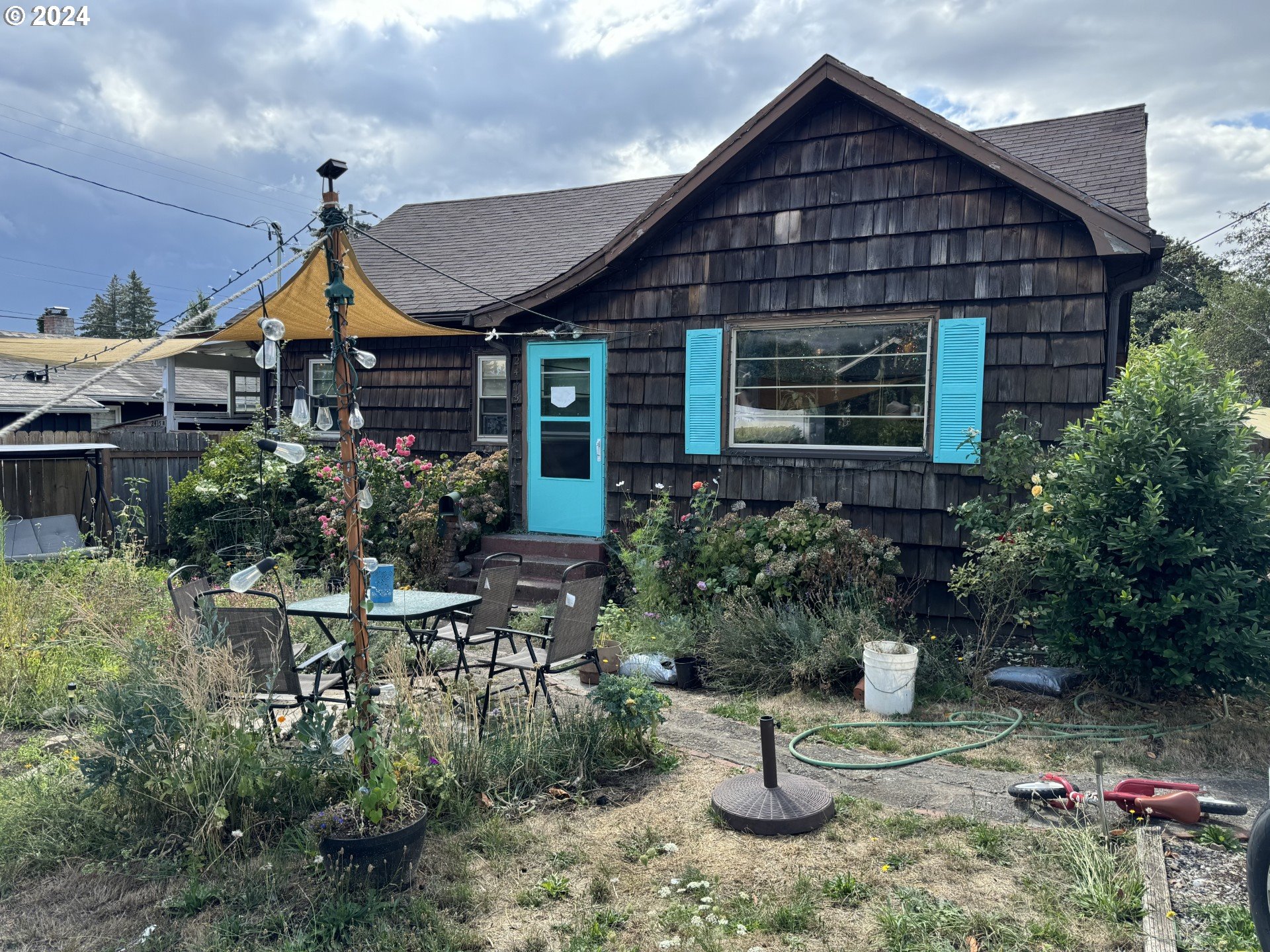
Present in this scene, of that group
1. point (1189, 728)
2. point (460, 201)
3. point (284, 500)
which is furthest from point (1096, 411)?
point (460, 201)

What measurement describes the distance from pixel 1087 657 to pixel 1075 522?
2.80 ft

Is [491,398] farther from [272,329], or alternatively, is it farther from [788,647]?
[272,329]

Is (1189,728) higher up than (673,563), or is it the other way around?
(673,563)

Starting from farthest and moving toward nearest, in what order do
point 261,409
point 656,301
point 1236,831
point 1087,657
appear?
point 261,409 < point 656,301 < point 1087,657 < point 1236,831

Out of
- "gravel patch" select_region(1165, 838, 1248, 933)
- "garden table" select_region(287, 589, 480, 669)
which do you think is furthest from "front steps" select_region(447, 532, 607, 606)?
"gravel patch" select_region(1165, 838, 1248, 933)

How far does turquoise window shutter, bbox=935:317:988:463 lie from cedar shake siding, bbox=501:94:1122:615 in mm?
81

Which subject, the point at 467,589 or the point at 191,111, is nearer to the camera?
the point at 467,589

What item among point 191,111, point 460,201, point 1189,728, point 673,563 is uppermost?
point 191,111

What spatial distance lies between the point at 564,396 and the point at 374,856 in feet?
20.2

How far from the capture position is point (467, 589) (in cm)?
853

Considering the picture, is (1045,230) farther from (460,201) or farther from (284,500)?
(460,201)

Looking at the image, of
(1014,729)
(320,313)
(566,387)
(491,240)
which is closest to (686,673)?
(1014,729)

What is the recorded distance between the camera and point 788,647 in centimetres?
590

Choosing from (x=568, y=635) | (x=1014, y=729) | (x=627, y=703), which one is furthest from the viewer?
(x=1014, y=729)
